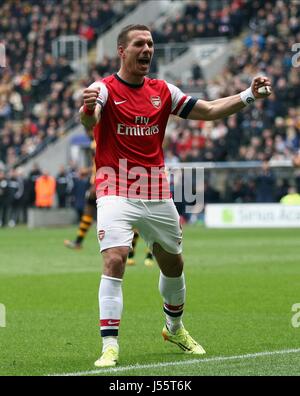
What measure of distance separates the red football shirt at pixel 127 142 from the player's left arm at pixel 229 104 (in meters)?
0.48

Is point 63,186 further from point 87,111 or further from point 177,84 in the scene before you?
point 87,111

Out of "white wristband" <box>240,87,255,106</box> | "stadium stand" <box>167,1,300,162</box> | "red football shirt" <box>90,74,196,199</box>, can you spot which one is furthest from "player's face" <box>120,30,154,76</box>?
"stadium stand" <box>167,1,300,162</box>

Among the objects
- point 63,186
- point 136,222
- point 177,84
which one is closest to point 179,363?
point 136,222

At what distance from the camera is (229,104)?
9086 mm

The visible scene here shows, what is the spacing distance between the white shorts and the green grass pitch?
0.95 m

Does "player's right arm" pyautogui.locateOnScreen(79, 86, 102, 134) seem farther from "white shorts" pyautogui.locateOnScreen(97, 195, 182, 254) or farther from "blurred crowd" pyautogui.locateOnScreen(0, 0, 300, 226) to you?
"blurred crowd" pyautogui.locateOnScreen(0, 0, 300, 226)

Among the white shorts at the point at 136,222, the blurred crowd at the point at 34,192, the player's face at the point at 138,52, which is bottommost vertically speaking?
the blurred crowd at the point at 34,192

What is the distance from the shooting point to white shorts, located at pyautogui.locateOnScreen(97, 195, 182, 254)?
8.45 meters

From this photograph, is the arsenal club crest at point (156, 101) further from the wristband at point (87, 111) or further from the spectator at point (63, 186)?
the spectator at point (63, 186)

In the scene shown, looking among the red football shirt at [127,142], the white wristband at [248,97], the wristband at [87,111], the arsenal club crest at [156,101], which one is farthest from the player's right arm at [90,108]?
the white wristband at [248,97]

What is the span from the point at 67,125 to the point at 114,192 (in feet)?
111

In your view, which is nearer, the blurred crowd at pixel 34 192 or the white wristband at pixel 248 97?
the white wristband at pixel 248 97

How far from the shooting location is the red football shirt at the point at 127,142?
8695 millimetres
